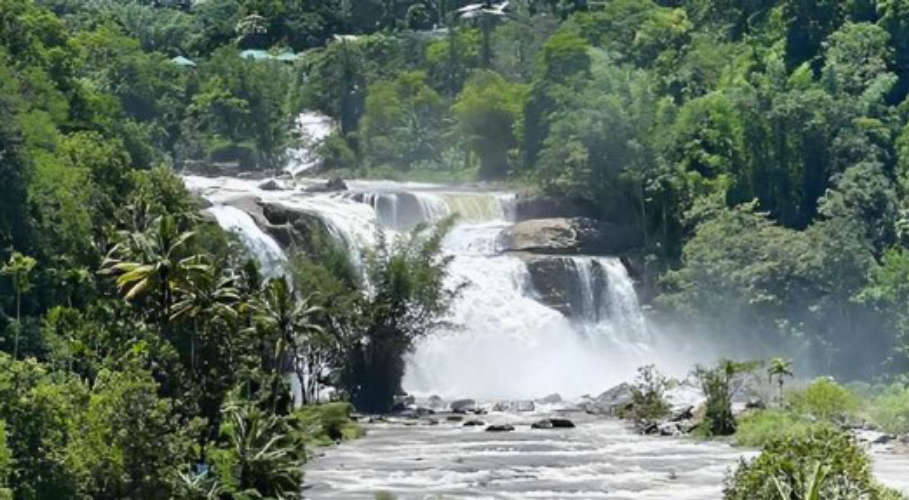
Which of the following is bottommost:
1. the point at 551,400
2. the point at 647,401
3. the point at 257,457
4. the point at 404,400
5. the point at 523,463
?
the point at 523,463

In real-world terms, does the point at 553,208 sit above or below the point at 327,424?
above

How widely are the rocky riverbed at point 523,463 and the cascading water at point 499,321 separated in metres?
14.8

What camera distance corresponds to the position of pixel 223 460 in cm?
6538

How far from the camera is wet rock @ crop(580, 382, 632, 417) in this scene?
96.8m

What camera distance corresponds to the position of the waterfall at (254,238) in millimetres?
102938

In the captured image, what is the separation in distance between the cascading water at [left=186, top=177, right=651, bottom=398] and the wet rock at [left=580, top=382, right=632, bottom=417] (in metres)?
6.42

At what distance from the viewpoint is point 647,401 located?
92.7 m

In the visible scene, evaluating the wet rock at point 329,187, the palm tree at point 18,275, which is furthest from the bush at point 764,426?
the wet rock at point 329,187

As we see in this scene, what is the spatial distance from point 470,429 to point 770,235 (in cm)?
2956

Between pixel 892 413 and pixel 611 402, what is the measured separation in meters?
15.9

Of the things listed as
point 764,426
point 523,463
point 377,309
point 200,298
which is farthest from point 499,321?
point 200,298

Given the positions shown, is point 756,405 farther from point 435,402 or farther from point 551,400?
point 435,402

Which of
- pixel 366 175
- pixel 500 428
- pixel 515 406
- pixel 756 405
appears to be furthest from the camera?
pixel 366 175

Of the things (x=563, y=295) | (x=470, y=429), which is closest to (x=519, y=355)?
(x=563, y=295)
